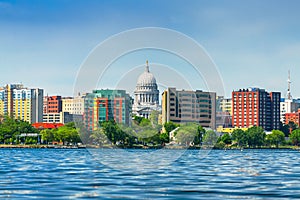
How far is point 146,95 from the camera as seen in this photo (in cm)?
17100

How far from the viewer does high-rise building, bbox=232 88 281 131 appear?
189250 mm

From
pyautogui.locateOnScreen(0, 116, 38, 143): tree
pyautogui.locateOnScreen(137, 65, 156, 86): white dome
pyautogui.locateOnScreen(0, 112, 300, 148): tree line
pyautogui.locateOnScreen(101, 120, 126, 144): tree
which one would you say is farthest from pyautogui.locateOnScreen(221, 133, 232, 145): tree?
pyautogui.locateOnScreen(0, 116, 38, 143): tree

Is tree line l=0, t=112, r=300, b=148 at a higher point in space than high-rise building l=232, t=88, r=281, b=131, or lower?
lower

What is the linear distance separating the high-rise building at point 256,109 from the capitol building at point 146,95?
30.5 meters

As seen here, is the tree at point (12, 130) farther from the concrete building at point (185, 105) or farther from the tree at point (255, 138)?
the tree at point (255, 138)

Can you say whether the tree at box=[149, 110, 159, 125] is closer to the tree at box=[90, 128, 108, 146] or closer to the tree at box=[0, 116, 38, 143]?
the tree at box=[0, 116, 38, 143]

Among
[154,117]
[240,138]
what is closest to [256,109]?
[154,117]

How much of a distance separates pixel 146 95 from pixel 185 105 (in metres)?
12.5

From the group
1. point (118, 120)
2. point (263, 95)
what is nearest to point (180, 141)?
point (118, 120)

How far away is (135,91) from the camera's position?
171 meters

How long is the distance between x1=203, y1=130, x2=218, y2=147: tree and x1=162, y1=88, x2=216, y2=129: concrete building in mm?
28239

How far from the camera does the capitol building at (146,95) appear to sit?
169038 mm

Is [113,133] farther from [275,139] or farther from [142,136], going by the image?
[275,139]

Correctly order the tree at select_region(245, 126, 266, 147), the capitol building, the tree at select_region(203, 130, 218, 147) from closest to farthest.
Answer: the tree at select_region(203, 130, 218, 147)
the tree at select_region(245, 126, 266, 147)
the capitol building
